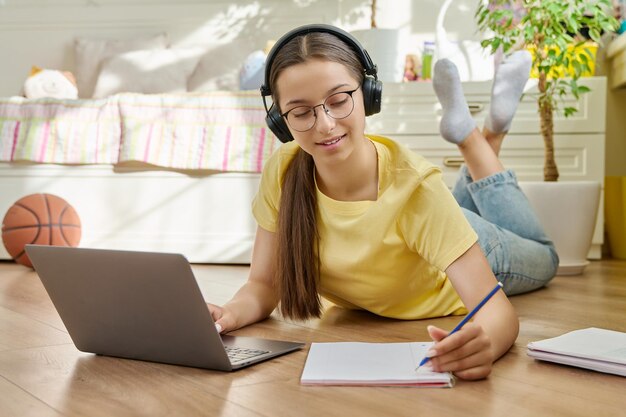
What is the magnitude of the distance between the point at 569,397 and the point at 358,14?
3017mm

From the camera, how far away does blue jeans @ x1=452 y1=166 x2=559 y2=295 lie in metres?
1.97

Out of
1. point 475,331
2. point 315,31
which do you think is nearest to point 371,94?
point 315,31

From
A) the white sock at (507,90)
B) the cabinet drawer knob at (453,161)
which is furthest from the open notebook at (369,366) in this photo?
the cabinet drawer knob at (453,161)

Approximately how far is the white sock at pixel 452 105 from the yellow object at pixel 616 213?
1.48 meters

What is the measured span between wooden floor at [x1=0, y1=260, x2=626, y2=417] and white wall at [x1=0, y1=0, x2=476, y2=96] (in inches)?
96.7

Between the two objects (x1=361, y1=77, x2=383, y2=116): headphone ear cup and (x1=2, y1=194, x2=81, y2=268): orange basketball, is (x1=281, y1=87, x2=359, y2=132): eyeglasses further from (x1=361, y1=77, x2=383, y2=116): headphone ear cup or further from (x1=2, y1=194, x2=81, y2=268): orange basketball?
(x1=2, y1=194, x2=81, y2=268): orange basketball

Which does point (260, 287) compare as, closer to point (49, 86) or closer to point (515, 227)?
point (515, 227)

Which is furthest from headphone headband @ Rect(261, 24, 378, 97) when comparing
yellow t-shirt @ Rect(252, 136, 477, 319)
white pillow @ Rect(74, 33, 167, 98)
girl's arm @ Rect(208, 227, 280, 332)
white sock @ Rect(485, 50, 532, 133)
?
white pillow @ Rect(74, 33, 167, 98)

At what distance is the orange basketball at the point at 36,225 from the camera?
8.91ft

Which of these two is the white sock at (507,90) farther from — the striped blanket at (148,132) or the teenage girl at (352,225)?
the striped blanket at (148,132)

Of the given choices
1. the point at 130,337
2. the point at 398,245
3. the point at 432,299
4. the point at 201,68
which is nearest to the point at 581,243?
the point at 432,299

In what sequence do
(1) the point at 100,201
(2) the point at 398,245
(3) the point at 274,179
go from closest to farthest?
(2) the point at 398,245 < (3) the point at 274,179 < (1) the point at 100,201

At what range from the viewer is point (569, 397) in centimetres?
104

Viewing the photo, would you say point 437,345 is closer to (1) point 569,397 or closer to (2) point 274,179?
(1) point 569,397
